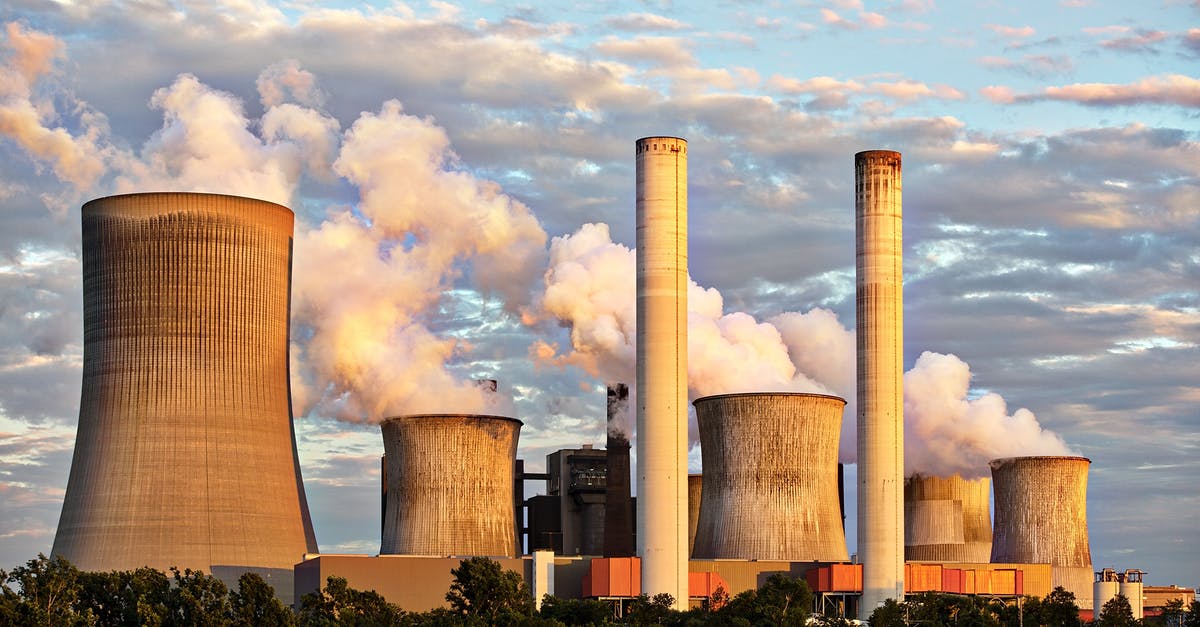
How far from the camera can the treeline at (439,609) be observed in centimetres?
4453

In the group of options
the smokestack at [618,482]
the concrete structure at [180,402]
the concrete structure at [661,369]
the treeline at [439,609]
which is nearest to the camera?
the treeline at [439,609]

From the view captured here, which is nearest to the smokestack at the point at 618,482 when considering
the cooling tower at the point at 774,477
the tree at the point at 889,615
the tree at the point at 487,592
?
the cooling tower at the point at 774,477

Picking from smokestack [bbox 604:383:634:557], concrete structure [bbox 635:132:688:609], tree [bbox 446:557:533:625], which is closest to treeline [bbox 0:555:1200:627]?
tree [bbox 446:557:533:625]

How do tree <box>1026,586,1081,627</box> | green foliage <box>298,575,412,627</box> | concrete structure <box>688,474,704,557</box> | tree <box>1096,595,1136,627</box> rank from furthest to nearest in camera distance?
concrete structure <box>688,474,704,557</box> < tree <box>1026,586,1081,627</box> < tree <box>1096,595,1136,627</box> < green foliage <box>298,575,412,627</box>

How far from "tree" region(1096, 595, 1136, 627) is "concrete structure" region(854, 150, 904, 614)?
6.24 metres

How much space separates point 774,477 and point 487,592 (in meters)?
12.8

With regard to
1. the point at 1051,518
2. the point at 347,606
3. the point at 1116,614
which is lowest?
the point at 1116,614

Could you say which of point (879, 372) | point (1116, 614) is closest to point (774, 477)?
point (879, 372)

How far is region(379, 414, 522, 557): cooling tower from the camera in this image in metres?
58.6

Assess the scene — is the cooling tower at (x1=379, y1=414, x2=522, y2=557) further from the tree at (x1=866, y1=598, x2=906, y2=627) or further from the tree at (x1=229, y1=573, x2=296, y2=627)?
the tree at (x1=229, y1=573, x2=296, y2=627)

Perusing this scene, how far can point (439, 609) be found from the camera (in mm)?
49906

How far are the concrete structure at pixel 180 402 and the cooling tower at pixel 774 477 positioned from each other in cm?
1317

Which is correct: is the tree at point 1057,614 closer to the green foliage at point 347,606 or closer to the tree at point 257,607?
the green foliage at point 347,606

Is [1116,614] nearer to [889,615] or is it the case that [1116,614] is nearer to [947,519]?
[889,615]
